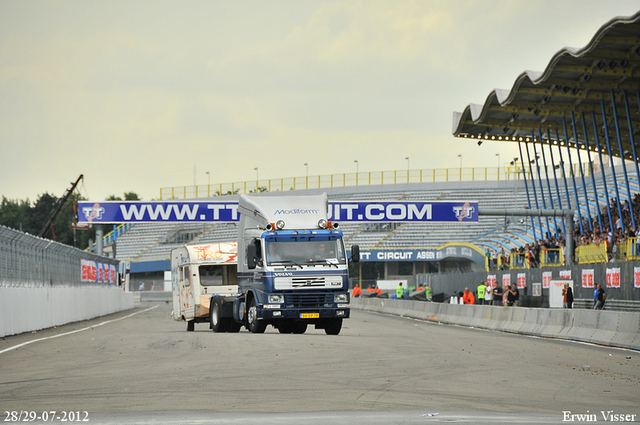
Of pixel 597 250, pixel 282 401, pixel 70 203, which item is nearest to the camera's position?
pixel 282 401

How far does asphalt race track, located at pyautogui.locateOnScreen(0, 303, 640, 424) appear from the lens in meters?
9.27

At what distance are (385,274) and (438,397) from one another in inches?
2560

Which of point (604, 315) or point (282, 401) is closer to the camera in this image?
point (282, 401)

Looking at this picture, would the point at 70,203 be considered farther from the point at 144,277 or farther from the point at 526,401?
the point at 526,401

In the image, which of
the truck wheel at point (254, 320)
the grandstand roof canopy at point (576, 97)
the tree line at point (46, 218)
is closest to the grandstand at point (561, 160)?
the grandstand roof canopy at point (576, 97)

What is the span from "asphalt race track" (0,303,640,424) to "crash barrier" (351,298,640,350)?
48.9 inches

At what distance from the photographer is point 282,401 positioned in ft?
33.3

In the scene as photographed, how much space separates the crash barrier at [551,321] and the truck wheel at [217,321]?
8.65 m

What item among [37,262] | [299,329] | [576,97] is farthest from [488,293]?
[37,262]

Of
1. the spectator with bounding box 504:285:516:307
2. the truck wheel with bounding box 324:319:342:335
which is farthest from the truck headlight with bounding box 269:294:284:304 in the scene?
the spectator with bounding box 504:285:516:307

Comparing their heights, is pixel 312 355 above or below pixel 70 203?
below

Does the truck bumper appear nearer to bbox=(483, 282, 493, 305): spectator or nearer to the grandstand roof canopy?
the grandstand roof canopy

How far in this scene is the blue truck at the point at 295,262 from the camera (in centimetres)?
2098

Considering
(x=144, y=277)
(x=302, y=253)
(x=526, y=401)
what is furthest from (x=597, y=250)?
(x=144, y=277)
